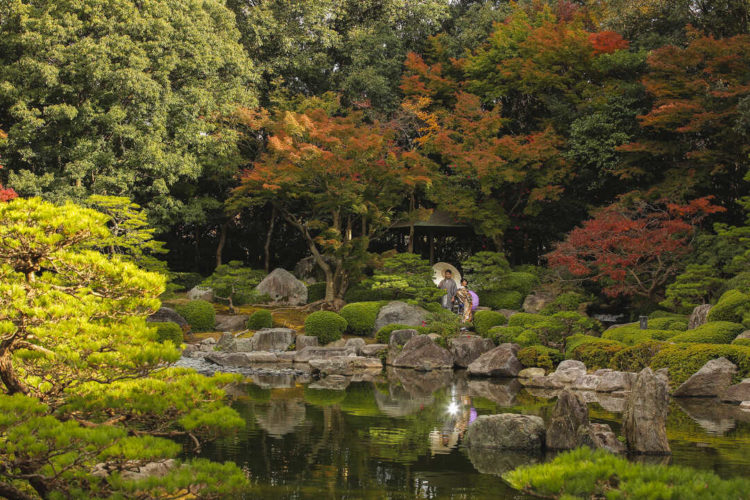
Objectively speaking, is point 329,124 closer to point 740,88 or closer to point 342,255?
point 342,255

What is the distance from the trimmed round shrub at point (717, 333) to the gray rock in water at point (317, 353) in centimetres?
755

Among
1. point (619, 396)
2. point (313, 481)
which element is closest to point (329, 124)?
point (619, 396)

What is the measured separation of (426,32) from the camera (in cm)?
2658

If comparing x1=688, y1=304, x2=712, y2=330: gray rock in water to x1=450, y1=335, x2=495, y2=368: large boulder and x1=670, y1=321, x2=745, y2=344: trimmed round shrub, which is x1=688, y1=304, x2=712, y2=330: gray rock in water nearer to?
x1=670, y1=321, x2=745, y2=344: trimmed round shrub

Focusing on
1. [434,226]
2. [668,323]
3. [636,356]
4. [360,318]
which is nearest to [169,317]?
[360,318]

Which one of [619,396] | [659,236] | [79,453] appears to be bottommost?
[619,396]

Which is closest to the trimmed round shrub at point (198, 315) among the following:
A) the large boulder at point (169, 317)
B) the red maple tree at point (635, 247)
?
the large boulder at point (169, 317)

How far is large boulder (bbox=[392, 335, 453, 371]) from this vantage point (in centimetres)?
1568

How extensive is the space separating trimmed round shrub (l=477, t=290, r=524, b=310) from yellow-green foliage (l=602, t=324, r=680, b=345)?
5.33m

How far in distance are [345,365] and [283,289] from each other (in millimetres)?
7455

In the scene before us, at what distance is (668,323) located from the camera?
48.6 ft

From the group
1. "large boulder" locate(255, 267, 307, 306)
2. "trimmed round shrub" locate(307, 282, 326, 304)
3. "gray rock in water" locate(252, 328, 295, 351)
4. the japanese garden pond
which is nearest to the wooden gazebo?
"trimmed round shrub" locate(307, 282, 326, 304)

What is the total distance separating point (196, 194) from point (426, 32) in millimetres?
10789

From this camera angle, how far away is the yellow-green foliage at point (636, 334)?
13.7 metres
